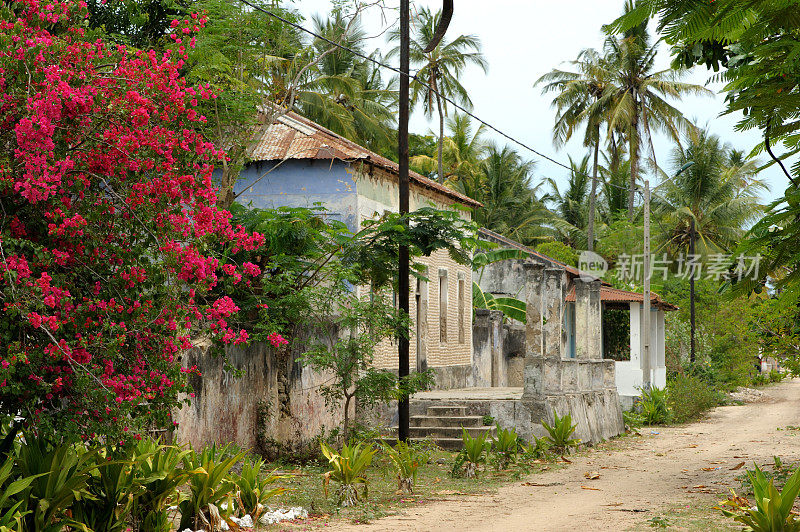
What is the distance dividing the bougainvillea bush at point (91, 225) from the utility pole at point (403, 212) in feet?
20.2

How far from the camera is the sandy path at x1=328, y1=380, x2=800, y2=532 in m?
10.2

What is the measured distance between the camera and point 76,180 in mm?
7051

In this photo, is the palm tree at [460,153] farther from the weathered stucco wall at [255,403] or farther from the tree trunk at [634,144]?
the weathered stucco wall at [255,403]

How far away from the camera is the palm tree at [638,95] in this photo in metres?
39.5

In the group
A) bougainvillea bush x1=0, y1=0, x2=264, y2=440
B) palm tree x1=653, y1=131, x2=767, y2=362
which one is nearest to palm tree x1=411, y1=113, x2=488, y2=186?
palm tree x1=653, y1=131, x2=767, y2=362

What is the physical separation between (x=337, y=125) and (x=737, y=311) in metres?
20.8

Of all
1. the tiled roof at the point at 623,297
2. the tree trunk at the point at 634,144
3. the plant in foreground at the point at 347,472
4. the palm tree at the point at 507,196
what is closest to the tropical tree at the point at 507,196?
the palm tree at the point at 507,196

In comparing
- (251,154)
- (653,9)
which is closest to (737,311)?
(251,154)

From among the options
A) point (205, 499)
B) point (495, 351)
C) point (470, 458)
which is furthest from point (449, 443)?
point (495, 351)

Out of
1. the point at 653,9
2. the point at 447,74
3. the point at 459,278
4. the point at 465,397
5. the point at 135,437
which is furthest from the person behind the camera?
the point at 447,74

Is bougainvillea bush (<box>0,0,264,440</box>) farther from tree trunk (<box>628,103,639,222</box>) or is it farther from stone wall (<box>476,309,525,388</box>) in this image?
tree trunk (<box>628,103,639,222</box>)

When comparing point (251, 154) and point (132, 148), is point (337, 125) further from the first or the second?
point (132, 148)

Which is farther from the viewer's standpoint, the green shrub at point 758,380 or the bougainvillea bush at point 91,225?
the green shrub at point 758,380

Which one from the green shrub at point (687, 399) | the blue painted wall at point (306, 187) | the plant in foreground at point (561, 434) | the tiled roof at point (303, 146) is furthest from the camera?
the green shrub at point (687, 399)
